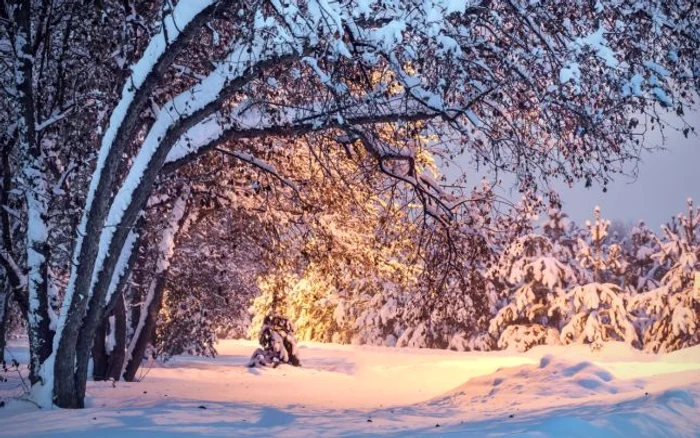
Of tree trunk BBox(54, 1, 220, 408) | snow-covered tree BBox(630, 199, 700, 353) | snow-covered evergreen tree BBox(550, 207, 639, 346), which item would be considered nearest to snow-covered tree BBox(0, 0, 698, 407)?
tree trunk BBox(54, 1, 220, 408)

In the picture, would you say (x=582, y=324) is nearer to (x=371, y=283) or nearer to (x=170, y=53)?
(x=371, y=283)

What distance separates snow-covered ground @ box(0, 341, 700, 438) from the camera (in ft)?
20.0

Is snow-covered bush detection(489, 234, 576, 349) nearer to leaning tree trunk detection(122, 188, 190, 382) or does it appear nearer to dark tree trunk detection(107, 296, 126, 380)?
leaning tree trunk detection(122, 188, 190, 382)

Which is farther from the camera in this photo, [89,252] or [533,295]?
[533,295]

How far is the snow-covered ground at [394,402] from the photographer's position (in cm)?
611

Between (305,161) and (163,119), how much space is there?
4133 mm

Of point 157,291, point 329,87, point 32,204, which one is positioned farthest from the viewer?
point 157,291

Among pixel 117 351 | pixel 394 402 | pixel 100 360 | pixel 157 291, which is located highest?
pixel 157 291

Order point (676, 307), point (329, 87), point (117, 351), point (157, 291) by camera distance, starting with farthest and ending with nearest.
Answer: point (676, 307) < point (157, 291) < point (117, 351) < point (329, 87)

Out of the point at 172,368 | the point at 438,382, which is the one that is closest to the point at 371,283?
the point at 438,382

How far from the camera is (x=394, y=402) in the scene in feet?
36.1

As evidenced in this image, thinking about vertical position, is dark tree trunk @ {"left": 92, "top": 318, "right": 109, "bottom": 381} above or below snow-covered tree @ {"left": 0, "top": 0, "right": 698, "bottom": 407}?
below

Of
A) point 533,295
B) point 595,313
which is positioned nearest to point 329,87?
point 595,313

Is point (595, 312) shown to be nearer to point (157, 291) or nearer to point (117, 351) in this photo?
point (157, 291)
